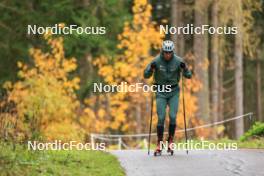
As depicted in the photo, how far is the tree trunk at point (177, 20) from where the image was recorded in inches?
1292

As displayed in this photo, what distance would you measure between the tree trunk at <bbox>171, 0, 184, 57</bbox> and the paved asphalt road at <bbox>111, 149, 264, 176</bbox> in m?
16.8

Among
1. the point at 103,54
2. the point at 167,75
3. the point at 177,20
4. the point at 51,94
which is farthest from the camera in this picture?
the point at 177,20

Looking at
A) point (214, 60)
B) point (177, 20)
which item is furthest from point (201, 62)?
point (177, 20)

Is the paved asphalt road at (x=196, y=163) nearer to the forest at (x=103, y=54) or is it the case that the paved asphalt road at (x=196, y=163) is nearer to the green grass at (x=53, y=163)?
the green grass at (x=53, y=163)

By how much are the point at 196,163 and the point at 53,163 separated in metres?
2.77

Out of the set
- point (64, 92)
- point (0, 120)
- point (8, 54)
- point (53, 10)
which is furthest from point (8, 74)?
point (0, 120)

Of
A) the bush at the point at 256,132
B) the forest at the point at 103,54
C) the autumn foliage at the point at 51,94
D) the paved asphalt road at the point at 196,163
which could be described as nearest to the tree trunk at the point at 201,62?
the forest at the point at 103,54

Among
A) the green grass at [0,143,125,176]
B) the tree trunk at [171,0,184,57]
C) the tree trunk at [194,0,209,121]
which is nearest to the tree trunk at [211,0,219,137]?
the tree trunk at [194,0,209,121]

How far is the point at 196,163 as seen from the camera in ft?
46.6

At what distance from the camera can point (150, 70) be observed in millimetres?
15375

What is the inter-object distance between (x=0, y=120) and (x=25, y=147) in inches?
24.9

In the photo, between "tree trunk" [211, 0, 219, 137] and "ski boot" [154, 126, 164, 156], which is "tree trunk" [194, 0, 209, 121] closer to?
"tree trunk" [211, 0, 219, 137]

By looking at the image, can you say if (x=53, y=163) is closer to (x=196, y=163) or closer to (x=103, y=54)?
(x=196, y=163)

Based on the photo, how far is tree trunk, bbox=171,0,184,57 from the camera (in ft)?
108
